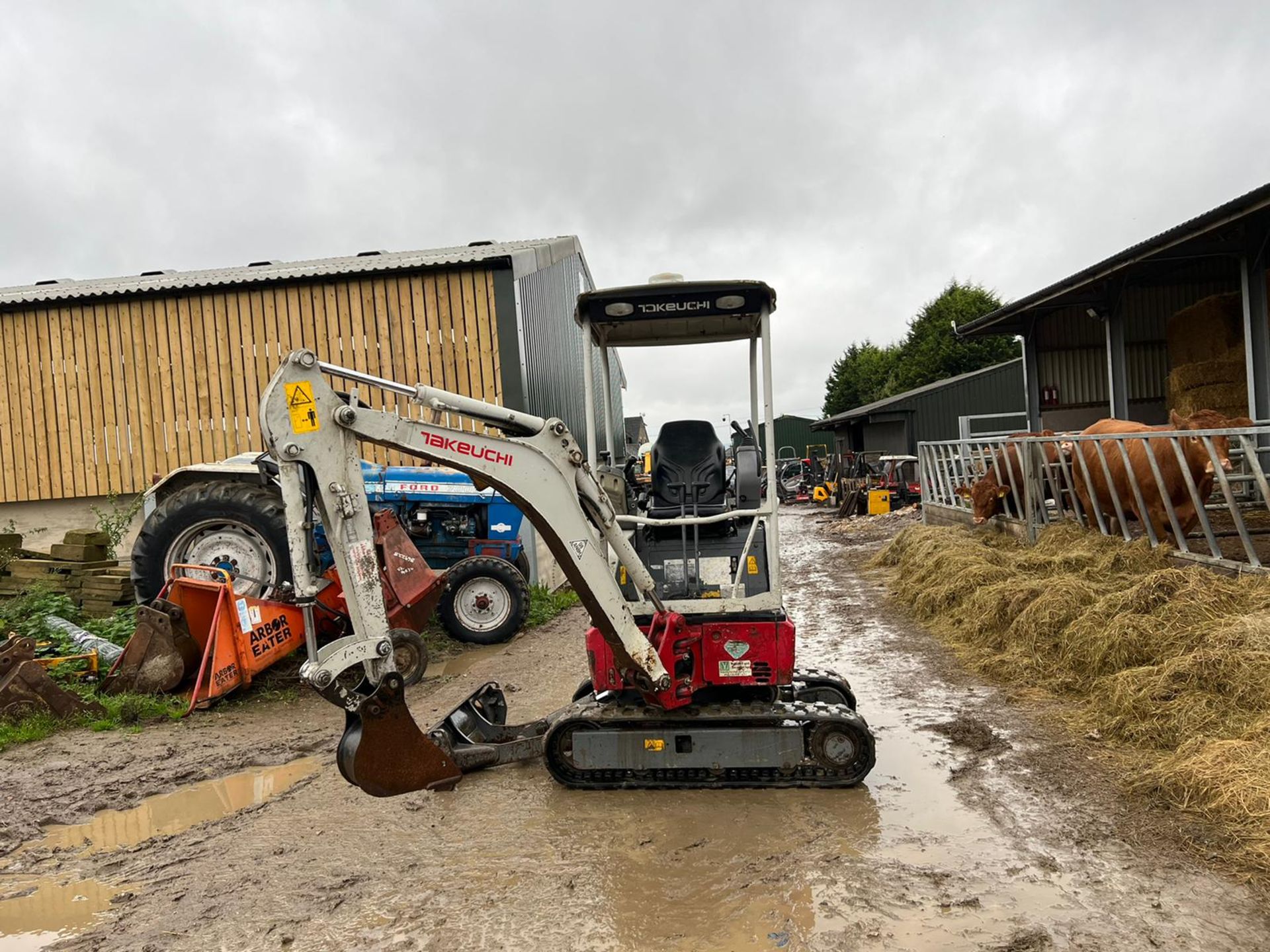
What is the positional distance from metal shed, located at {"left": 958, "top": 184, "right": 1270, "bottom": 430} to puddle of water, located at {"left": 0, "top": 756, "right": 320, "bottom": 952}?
10.8 m

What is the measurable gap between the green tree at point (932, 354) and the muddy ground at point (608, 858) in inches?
1661

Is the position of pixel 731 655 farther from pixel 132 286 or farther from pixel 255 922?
pixel 132 286

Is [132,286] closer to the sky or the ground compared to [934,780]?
closer to the sky

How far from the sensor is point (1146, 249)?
39.1 ft

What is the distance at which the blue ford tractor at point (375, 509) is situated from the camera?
8305mm

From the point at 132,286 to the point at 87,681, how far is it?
663cm

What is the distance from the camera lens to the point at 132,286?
12.0m

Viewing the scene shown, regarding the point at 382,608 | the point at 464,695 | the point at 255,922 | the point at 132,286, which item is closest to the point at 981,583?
the point at 464,695

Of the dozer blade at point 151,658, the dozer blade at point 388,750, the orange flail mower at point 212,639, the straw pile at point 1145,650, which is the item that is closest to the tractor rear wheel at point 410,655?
the orange flail mower at point 212,639

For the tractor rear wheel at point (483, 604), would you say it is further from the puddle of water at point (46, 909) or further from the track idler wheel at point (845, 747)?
the puddle of water at point (46, 909)

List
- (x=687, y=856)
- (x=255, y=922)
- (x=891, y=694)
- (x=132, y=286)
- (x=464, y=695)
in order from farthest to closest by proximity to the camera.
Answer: (x=132, y=286)
(x=464, y=695)
(x=891, y=694)
(x=687, y=856)
(x=255, y=922)

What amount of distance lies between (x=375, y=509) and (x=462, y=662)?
6.88 feet

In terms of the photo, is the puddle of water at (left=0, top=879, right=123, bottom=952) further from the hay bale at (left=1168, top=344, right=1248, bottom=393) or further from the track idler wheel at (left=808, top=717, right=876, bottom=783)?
the hay bale at (left=1168, top=344, right=1248, bottom=393)

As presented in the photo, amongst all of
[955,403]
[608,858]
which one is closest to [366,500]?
[608,858]
